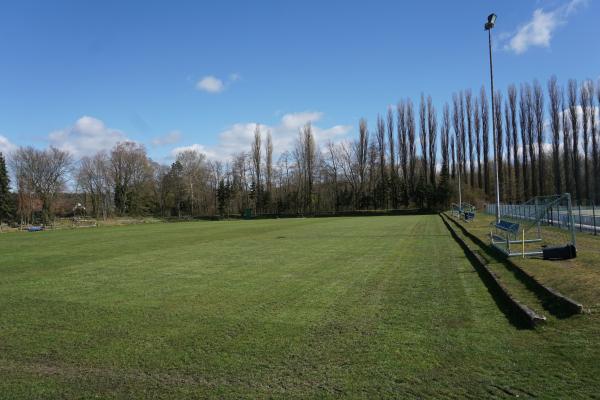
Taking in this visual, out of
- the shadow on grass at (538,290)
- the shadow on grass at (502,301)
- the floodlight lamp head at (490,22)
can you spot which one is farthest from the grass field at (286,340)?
the floodlight lamp head at (490,22)

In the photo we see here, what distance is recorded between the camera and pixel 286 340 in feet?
19.0

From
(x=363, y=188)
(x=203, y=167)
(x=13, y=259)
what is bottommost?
(x=13, y=259)

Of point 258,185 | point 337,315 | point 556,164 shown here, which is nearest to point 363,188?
point 258,185

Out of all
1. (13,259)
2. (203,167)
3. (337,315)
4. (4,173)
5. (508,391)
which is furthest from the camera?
(203,167)

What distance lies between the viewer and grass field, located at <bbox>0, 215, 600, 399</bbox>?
4.30 m

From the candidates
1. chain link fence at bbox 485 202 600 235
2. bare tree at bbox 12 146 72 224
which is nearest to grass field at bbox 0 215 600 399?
chain link fence at bbox 485 202 600 235

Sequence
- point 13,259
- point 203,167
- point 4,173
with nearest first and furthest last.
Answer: point 13,259
point 4,173
point 203,167

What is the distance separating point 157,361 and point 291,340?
1716mm

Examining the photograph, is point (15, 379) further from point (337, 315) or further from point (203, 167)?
point (203, 167)

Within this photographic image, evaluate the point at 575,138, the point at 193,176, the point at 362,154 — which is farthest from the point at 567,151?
the point at 193,176

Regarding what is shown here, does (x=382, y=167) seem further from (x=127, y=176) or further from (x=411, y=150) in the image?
(x=127, y=176)

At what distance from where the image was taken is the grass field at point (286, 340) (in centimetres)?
430

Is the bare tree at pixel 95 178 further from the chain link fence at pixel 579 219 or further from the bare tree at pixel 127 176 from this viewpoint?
the chain link fence at pixel 579 219

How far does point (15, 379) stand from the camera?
4.68m
